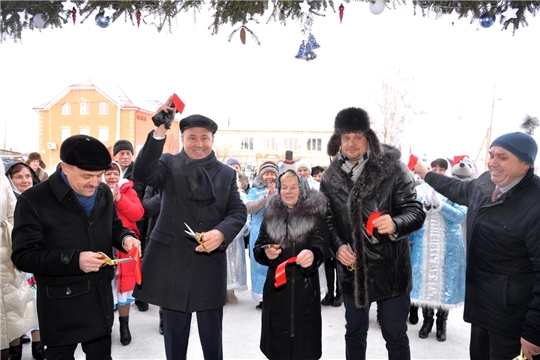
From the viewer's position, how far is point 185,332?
8.30 ft

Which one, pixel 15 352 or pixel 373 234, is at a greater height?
pixel 373 234

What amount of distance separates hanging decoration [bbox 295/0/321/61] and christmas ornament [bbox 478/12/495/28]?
1.36 meters

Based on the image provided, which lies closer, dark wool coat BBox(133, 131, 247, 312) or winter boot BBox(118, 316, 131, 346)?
dark wool coat BBox(133, 131, 247, 312)

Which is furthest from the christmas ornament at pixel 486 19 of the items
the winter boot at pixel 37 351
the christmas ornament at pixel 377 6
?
the winter boot at pixel 37 351

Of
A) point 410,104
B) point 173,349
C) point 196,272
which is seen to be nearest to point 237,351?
point 173,349

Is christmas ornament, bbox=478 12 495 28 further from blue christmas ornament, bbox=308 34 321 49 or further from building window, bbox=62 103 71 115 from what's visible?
building window, bbox=62 103 71 115

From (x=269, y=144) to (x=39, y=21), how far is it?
17.4 m

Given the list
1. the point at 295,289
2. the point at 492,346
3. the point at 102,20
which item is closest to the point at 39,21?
the point at 102,20

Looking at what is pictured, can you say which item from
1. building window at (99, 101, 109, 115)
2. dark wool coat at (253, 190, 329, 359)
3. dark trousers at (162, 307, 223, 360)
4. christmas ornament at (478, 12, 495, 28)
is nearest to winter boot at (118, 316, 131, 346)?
dark trousers at (162, 307, 223, 360)

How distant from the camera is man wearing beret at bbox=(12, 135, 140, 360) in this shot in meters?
1.98

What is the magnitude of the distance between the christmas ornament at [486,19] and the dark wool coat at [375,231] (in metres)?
1.49

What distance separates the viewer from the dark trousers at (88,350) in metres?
2.12

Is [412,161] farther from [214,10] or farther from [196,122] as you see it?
[214,10]

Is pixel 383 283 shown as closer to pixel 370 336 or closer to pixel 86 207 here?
pixel 370 336
